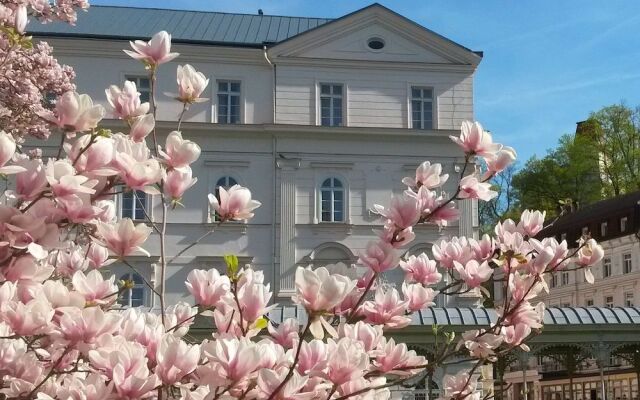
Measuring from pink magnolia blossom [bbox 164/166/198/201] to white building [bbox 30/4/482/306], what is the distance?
22.8 metres

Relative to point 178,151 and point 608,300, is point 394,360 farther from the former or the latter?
point 608,300

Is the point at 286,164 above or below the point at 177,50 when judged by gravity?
below

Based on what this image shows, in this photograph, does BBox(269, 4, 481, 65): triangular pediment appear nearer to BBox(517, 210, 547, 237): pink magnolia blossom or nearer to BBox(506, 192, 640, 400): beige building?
BBox(506, 192, 640, 400): beige building

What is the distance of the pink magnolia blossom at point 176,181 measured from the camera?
3039mm

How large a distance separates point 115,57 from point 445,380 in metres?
24.4

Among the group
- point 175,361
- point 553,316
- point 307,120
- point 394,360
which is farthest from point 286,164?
point 175,361

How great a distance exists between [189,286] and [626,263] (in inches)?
2014

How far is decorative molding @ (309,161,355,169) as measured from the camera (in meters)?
26.9

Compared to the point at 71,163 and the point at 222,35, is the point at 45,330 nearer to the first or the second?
the point at 71,163

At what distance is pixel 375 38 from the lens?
27531 millimetres

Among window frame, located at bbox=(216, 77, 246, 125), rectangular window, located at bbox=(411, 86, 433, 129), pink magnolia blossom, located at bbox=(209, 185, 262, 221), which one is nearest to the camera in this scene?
pink magnolia blossom, located at bbox=(209, 185, 262, 221)

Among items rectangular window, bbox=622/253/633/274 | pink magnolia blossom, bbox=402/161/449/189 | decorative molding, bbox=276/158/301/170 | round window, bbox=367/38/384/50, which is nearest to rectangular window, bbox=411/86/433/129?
round window, bbox=367/38/384/50

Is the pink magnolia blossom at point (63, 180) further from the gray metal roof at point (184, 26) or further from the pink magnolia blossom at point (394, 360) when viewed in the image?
the gray metal roof at point (184, 26)

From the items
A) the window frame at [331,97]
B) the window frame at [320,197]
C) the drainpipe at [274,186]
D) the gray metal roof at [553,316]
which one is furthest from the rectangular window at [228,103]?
the gray metal roof at [553,316]
